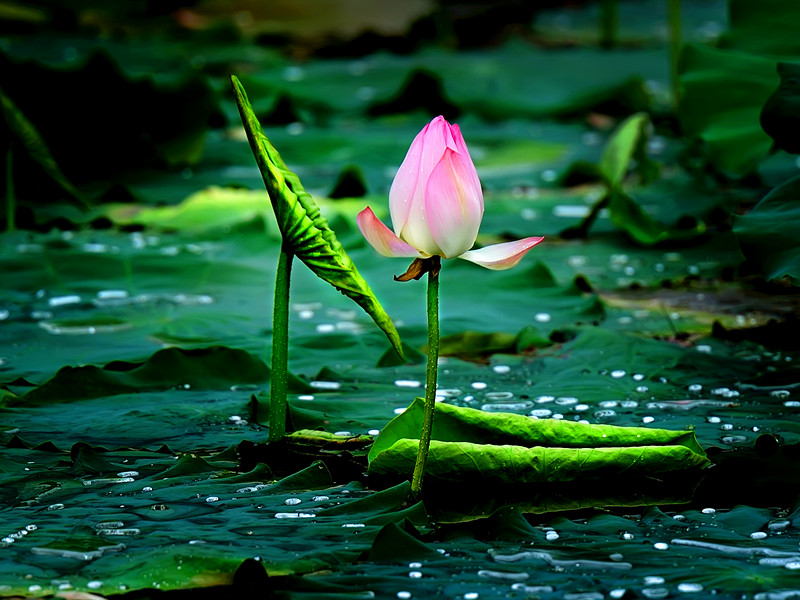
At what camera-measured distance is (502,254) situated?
1.26 meters

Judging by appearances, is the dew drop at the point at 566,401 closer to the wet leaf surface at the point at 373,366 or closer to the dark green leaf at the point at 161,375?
the wet leaf surface at the point at 373,366

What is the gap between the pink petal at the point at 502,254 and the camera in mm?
1233

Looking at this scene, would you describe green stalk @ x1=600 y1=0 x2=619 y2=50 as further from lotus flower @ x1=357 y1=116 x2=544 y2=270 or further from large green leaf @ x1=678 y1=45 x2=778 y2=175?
lotus flower @ x1=357 y1=116 x2=544 y2=270

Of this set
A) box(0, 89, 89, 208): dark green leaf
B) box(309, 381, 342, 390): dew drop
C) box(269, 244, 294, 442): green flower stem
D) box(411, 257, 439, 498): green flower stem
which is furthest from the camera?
box(0, 89, 89, 208): dark green leaf

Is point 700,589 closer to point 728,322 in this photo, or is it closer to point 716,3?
point 728,322

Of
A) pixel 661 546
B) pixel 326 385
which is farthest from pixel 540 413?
pixel 661 546

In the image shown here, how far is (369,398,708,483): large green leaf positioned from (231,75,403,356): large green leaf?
137 mm

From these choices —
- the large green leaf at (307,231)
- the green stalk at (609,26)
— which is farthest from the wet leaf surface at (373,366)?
the green stalk at (609,26)

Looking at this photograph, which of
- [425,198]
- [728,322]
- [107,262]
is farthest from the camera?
[107,262]

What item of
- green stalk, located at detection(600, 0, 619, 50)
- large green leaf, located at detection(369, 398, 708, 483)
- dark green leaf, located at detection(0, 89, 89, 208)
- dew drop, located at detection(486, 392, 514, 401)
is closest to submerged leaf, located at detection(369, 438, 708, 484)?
large green leaf, located at detection(369, 398, 708, 483)

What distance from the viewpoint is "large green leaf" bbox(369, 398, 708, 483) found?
132 centimetres

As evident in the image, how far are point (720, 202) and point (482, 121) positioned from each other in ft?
5.69

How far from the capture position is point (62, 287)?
7.58ft

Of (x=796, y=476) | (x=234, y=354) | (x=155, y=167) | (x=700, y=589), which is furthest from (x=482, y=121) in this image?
(x=700, y=589)
